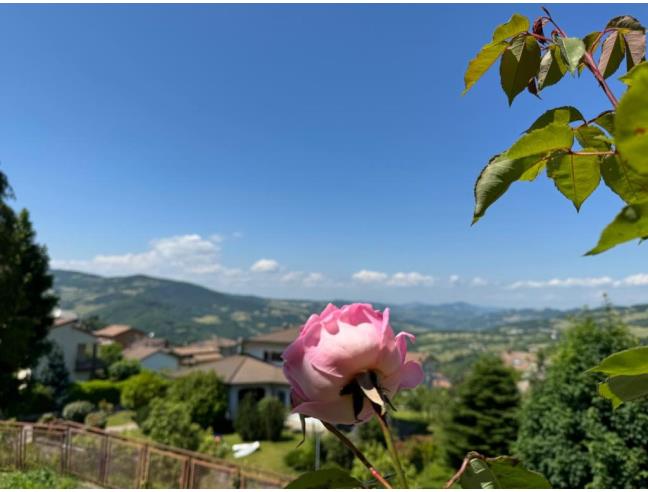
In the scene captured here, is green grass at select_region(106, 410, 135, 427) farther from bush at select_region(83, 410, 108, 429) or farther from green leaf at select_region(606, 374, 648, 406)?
green leaf at select_region(606, 374, 648, 406)

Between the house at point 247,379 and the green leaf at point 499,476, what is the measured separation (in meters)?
26.1

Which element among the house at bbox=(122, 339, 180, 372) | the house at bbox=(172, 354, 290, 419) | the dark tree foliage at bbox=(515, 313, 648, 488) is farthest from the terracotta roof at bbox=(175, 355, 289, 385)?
the dark tree foliage at bbox=(515, 313, 648, 488)

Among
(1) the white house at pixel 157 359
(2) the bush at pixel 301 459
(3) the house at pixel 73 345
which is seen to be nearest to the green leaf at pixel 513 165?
(2) the bush at pixel 301 459

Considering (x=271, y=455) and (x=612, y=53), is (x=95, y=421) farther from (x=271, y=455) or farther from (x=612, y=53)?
(x=612, y=53)

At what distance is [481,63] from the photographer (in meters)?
0.76

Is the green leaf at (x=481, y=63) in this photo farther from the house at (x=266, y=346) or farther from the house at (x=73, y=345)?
the house at (x=73, y=345)

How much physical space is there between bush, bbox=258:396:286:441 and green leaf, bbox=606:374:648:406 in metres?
21.3

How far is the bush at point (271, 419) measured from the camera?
20.1m

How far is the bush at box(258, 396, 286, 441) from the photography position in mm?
20125

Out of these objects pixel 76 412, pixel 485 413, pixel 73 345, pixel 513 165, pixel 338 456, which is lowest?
pixel 76 412

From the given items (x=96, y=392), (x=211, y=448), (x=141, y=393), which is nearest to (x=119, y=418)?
(x=141, y=393)

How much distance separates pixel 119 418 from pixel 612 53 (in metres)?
28.4

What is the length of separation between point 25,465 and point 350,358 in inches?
485

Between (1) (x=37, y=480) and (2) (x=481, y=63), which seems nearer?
(2) (x=481, y=63)
